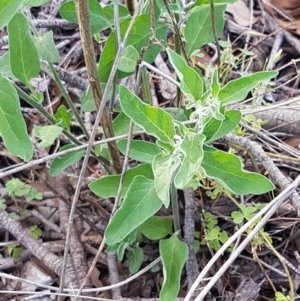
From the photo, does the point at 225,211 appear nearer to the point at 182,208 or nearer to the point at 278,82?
the point at 182,208

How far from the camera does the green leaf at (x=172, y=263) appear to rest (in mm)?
1066

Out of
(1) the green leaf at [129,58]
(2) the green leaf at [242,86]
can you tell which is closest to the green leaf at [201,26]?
(1) the green leaf at [129,58]

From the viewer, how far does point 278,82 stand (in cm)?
174

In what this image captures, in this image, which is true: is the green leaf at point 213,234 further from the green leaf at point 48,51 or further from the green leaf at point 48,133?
the green leaf at point 48,51

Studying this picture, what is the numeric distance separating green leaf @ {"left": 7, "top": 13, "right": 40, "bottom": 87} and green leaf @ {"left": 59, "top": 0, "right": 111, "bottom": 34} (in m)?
0.15

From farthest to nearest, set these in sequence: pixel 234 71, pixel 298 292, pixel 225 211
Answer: pixel 234 71, pixel 225 211, pixel 298 292

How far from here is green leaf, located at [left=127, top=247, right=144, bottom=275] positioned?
4.12 feet

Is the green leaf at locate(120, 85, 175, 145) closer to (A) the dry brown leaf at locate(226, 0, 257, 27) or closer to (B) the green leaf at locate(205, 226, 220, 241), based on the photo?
(B) the green leaf at locate(205, 226, 220, 241)

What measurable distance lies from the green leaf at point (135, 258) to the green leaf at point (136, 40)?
447 millimetres

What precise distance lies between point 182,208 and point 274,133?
36 cm

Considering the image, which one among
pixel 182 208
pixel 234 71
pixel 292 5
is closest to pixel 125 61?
pixel 182 208

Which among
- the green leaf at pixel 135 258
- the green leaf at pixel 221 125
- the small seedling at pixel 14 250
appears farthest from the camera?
the small seedling at pixel 14 250

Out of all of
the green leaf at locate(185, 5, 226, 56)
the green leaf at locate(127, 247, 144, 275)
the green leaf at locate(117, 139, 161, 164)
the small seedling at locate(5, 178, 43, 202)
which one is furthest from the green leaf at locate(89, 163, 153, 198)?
the small seedling at locate(5, 178, 43, 202)

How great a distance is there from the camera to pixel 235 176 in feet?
3.14
